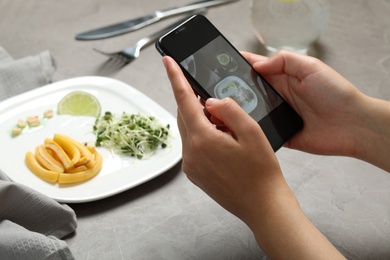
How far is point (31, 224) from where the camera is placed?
2.99 ft

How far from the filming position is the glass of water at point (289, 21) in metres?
1.22

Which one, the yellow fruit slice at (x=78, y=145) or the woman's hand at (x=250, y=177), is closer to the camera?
the woman's hand at (x=250, y=177)

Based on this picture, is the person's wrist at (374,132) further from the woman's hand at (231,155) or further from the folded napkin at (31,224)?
the folded napkin at (31,224)

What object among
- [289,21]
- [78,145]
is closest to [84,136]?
[78,145]

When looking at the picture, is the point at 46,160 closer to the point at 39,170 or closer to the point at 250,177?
the point at 39,170

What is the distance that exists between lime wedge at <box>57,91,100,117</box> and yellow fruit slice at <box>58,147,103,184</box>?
0.15 metres

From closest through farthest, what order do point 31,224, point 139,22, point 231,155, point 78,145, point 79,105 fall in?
point 231,155 < point 31,224 < point 78,145 < point 79,105 < point 139,22

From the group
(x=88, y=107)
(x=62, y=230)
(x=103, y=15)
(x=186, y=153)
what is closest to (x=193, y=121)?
(x=186, y=153)

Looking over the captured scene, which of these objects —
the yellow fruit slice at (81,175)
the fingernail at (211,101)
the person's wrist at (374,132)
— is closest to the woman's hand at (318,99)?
the person's wrist at (374,132)

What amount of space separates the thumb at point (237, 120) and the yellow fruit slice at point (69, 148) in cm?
31

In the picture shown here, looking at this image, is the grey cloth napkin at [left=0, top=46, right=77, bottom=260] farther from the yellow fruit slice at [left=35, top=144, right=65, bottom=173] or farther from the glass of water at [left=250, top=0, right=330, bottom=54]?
the glass of water at [left=250, top=0, right=330, bottom=54]

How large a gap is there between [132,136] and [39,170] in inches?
6.8

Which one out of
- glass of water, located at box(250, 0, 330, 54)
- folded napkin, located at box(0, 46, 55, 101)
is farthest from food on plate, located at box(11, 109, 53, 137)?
glass of water, located at box(250, 0, 330, 54)

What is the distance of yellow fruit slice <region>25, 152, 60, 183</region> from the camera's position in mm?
974
